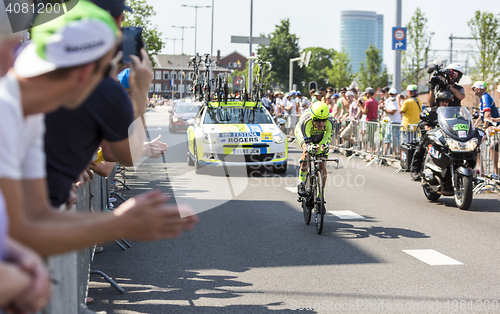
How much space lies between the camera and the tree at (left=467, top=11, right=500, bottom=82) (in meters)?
32.4

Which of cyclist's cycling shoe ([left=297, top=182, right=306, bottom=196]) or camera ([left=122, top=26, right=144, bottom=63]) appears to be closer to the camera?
camera ([left=122, top=26, right=144, bottom=63])

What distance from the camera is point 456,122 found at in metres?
9.58

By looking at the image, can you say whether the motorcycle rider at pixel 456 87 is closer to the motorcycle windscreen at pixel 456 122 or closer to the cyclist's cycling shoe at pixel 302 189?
the motorcycle windscreen at pixel 456 122

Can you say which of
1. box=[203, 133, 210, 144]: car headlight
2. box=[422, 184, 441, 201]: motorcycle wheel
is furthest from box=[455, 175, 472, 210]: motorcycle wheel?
box=[203, 133, 210, 144]: car headlight

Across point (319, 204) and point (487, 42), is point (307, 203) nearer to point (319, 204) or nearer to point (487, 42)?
point (319, 204)

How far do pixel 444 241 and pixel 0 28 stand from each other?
6.42 m

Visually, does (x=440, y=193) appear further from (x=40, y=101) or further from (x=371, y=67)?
(x=371, y=67)

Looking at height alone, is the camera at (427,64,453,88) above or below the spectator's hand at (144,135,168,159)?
above

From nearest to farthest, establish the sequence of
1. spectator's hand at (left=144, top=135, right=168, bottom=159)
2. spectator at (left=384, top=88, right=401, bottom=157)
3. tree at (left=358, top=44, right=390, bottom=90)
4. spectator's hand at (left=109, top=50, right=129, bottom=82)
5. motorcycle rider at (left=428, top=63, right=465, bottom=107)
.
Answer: spectator's hand at (left=109, top=50, right=129, bottom=82)
spectator's hand at (left=144, top=135, right=168, bottom=159)
motorcycle rider at (left=428, top=63, right=465, bottom=107)
spectator at (left=384, top=88, right=401, bottom=157)
tree at (left=358, top=44, right=390, bottom=90)

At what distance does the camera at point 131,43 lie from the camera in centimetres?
254

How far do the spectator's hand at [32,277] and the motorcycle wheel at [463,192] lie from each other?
8408 mm

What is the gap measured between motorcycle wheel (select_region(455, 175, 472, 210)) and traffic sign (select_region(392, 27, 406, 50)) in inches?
416

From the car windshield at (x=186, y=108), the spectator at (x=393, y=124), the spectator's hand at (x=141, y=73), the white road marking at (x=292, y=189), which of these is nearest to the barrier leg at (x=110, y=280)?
the spectator's hand at (x=141, y=73)

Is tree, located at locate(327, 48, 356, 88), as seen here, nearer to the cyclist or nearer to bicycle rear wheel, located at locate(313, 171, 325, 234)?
the cyclist
